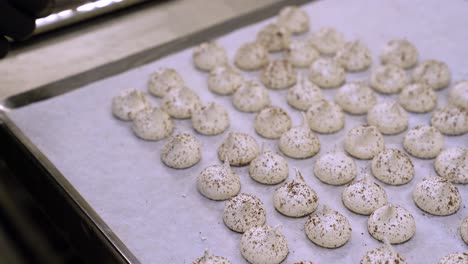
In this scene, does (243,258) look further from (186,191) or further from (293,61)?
(293,61)

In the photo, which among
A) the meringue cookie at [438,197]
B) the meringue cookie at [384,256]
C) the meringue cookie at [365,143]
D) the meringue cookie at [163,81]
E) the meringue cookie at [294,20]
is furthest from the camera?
the meringue cookie at [294,20]

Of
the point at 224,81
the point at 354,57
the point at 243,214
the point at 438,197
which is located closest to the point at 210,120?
the point at 224,81

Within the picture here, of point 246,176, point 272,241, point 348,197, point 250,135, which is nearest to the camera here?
point 272,241

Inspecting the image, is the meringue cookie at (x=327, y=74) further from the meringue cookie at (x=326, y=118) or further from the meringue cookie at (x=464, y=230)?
the meringue cookie at (x=464, y=230)

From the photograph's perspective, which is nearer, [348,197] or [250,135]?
[348,197]

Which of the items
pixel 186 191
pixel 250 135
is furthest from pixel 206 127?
pixel 186 191

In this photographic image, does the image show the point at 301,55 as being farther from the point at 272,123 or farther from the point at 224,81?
the point at 272,123

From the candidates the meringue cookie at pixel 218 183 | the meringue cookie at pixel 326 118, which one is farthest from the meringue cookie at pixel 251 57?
the meringue cookie at pixel 218 183
